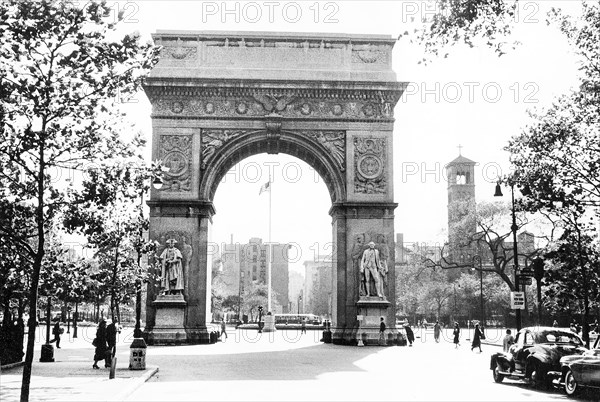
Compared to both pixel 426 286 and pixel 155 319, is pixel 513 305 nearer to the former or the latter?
pixel 155 319

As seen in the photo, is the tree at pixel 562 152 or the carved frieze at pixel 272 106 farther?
the carved frieze at pixel 272 106

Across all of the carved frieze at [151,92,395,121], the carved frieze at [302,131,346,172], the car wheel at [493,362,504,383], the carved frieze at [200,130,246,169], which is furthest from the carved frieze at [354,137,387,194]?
the car wheel at [493,362,504,383]

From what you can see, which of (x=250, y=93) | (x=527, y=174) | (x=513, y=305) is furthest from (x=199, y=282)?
(x=527, y=174)

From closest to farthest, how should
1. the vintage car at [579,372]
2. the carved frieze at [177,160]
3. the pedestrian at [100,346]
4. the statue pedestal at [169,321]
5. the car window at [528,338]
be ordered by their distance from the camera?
the vintage car at [579,372] < the car window at [528,338] < the pedestrian at [100,346] < the statue pedestal at [169,321] < the carved frieze at [177,160]

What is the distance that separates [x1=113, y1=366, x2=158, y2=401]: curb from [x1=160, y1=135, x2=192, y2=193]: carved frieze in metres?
16.4

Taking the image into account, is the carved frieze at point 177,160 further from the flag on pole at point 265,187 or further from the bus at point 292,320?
the bus at point 292,320

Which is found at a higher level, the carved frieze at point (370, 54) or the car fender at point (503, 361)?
the carved frieze at point (370, 54)

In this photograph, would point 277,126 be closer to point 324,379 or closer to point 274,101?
point 274,101

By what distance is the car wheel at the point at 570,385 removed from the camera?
55.6ft

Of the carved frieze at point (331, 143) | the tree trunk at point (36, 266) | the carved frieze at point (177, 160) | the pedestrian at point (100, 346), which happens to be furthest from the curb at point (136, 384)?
the carved frieze at point (331, 143)

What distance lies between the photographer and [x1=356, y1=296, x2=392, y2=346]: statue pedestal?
35.8m

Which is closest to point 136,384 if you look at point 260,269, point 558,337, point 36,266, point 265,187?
point 36,266

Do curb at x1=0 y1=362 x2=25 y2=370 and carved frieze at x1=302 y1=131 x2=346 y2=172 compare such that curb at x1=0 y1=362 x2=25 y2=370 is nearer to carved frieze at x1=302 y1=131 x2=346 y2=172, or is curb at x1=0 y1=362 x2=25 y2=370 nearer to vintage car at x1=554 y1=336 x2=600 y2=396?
vintage car at x1=554 y1=336 x2=600 y2=396

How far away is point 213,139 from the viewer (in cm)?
3784
